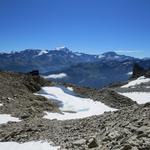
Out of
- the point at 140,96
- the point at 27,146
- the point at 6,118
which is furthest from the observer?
the point at 140,96

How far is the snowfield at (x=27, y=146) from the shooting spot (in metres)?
17.6

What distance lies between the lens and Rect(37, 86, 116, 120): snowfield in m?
34.3

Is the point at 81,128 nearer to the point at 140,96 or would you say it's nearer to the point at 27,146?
the point at 27,146

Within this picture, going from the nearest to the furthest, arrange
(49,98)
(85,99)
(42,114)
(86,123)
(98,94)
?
(86,123) → (42,114) → (49,98) → (85,99) → (98,94)

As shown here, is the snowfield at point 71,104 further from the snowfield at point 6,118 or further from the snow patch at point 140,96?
the snow patch at point 140,96

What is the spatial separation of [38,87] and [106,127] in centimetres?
2753

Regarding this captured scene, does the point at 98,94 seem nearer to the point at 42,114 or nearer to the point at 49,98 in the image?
the point at 49,98

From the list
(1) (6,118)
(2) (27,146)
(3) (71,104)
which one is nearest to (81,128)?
(2) (27,146)

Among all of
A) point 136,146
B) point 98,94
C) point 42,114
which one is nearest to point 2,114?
point 42,114

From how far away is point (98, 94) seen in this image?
48.7m

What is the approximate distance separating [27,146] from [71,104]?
20873 mm

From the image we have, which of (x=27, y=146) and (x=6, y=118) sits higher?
(x=6, y=118)

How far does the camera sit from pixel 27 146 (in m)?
18.5

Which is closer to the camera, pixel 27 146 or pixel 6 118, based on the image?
pixel 27 146
